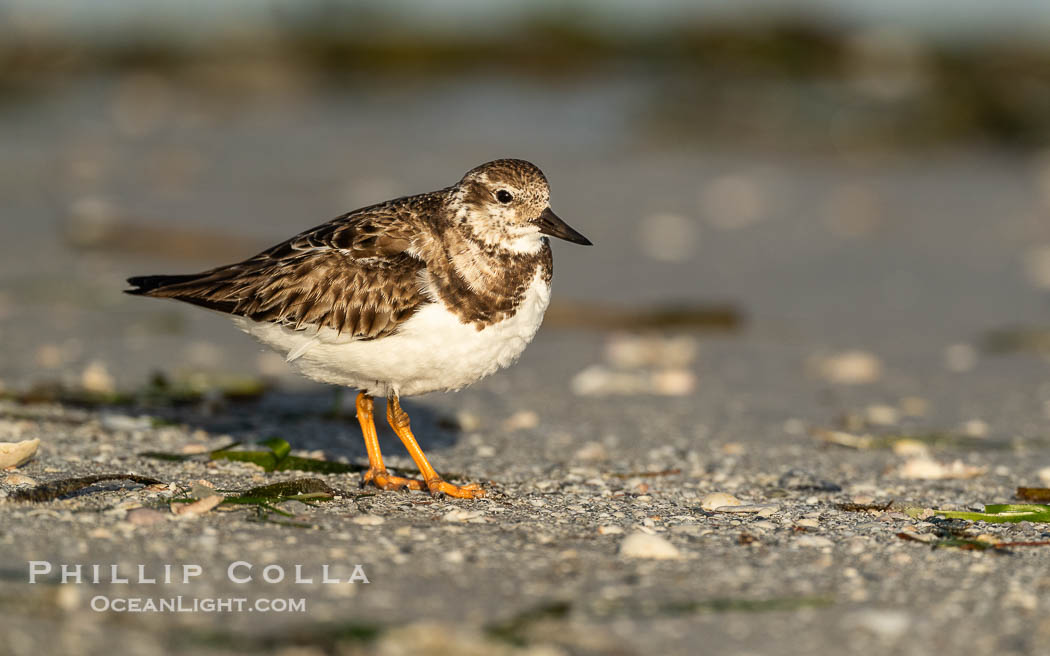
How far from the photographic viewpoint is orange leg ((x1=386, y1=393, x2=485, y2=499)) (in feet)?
14.6

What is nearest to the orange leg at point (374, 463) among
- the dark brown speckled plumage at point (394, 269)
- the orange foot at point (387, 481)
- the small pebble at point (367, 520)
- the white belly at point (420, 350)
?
the orange foot at point (387, 481)

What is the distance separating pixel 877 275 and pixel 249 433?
5555 millimetres

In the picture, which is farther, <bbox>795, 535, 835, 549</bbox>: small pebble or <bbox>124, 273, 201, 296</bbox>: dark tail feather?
<bbox>124, 273, 201, 296</bbox>: dark tail feather

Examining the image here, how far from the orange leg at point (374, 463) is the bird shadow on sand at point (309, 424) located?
36 cm

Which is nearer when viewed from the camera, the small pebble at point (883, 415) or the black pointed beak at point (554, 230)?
the black pointed beak at point (554, 230)

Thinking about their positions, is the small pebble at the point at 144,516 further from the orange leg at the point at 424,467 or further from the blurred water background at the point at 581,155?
the blurred water background at the point at 581,155

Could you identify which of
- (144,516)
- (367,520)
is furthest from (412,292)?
(144,516)

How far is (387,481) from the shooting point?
466 centimetres

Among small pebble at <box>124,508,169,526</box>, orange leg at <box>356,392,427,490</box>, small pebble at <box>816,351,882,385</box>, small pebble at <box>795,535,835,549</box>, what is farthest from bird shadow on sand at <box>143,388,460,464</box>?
small pebble at <box>816,351,882,385</box>

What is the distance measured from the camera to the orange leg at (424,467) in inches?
176

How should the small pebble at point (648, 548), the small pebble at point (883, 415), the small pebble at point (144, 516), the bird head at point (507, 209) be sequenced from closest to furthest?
the small pebble at point (648, 548) → the small pebble at point (144, 516) → the bird head at point (507, 209) → the small pebble at point (883, 415)

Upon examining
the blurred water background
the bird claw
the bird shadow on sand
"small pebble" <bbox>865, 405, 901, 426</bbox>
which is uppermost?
the blurred water background

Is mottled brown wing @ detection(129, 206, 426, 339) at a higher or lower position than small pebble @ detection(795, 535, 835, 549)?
higher

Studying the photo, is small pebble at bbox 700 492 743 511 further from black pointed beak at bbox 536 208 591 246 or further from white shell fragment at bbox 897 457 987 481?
black pointed beak at bbox 536 208 591 246
